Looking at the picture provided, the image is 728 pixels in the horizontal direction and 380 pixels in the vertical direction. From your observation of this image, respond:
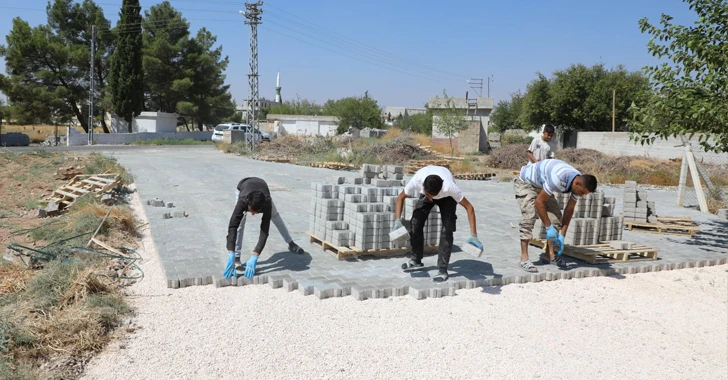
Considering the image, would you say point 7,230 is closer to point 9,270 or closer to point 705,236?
point 9,270

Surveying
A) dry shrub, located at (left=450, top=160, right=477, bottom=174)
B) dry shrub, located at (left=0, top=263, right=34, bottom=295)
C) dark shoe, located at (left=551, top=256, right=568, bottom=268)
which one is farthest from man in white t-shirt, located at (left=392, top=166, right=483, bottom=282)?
dry shrub, located at (left=450, top=160, right=477, bottom=174)

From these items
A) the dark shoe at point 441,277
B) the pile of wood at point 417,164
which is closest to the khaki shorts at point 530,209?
the dark shoe at point 441,277

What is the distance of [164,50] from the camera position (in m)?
45.7

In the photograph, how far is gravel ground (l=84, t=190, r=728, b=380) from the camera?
442cm

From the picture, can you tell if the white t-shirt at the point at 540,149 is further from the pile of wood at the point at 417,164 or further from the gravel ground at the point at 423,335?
the pile of wood at the point at 417,164

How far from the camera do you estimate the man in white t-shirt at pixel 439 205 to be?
6059 mm

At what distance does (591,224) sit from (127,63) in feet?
138

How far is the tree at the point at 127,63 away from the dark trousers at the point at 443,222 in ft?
136

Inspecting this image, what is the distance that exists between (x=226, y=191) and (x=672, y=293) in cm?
1108

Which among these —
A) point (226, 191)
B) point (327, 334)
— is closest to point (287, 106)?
point (226, 191)

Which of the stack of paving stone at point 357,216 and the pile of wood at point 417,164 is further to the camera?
the pile of wood at point 417,164

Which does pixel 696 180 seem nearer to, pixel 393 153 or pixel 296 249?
pixel 296 249

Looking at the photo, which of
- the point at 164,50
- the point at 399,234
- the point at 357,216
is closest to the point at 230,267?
the point at 357,216

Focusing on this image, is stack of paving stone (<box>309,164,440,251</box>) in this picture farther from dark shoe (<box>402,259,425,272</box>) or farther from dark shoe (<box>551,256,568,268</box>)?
dark shoe (<box>551,256,568,268</box>)
